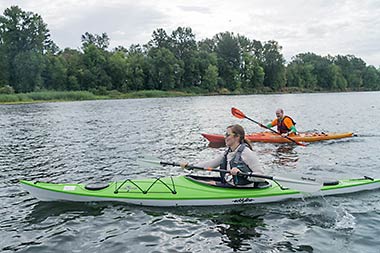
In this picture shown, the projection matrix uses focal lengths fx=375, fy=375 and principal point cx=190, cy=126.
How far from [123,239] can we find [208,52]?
3223 inches

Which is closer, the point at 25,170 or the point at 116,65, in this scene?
the point at 25,170

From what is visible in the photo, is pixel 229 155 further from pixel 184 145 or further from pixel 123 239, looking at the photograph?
pixel 184 145

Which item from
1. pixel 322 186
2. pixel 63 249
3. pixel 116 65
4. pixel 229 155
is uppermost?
pixel 116 65

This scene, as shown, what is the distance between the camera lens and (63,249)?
542 cm

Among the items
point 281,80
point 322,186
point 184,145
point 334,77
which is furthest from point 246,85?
point 322,186

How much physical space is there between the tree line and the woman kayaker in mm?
47357

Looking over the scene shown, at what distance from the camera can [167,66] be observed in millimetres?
69250

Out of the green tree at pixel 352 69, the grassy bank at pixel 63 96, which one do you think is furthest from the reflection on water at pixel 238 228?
the green tree at pixel 352 69

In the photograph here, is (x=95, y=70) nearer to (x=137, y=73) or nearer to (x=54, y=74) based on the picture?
(x=54, y=74)

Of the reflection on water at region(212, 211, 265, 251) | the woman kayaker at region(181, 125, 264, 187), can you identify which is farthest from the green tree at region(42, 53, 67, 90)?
the reflection on water at region(212, 211, 265, 251)

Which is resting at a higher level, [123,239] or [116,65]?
[116,65]

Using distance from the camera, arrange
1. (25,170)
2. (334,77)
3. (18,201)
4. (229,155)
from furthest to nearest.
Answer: (334,77) → (25,170) → (18,201) → (229,155)

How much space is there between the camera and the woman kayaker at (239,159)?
6762 mm

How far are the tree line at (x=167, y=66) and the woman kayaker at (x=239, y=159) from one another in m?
47.4
